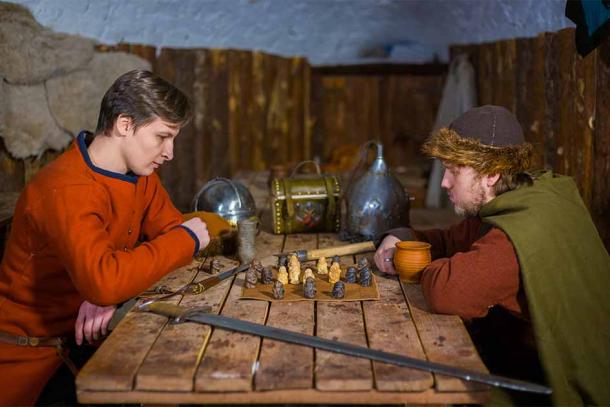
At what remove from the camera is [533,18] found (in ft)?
17.4

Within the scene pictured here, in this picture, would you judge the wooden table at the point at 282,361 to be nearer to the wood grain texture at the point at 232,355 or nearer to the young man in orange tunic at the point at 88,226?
the wood grain texture at the point at 232,355

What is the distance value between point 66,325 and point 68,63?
2.92 meters

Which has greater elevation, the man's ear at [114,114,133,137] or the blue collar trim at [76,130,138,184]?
the man's ear at [114,114,133,137]

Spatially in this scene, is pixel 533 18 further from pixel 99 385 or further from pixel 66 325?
pixel 99 385

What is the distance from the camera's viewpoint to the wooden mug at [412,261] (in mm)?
2854

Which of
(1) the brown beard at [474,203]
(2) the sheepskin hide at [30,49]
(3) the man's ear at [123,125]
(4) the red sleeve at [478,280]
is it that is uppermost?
(2) the sheepskin hide at [30,49]

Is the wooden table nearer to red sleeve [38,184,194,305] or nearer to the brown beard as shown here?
red sleeve [38,184,194,305]

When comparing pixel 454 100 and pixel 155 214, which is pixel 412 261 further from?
pixel 454 100

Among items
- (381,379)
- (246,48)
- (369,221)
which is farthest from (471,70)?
(381,379)

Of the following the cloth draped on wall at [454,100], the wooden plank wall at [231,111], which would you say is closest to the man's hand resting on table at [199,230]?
the wooden plank wall at [231,111]

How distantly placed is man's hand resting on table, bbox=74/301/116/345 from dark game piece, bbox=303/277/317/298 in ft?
2.48

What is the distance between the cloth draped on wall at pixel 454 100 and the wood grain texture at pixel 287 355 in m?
4.38

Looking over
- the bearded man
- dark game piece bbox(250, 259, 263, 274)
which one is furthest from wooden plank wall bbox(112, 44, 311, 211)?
the bearded man

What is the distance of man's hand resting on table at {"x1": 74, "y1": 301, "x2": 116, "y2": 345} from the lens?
267 centimetres
